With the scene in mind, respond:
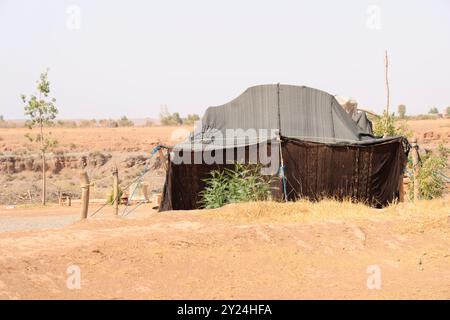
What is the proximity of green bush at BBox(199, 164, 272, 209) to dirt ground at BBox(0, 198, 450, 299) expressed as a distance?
1052 mm

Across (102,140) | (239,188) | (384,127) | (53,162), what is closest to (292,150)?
(239,188)

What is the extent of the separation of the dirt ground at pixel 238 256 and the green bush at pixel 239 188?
41.4 inches

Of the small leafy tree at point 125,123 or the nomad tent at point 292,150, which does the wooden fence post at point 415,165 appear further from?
the small leafy tree at point 125,123

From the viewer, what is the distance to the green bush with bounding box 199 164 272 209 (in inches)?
541

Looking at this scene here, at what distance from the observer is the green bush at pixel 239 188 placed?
13.7 m

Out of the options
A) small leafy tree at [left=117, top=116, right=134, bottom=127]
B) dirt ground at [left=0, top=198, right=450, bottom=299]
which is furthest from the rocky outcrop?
small leafy tree at [left=117, top=116, right=134, bottom=127]

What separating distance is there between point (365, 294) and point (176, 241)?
3.07 metres

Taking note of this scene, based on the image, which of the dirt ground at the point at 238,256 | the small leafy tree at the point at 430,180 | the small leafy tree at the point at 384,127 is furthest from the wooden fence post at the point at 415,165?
the small leafy tree at the point at 384,127

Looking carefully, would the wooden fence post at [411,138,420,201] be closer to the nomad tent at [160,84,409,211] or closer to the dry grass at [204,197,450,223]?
the nomad tent at [160,84,409,211]

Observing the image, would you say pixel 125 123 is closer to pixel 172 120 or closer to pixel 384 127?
pixel 172 120

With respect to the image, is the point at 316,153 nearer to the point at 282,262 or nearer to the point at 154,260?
the point at 282,262

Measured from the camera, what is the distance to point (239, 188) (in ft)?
45.2

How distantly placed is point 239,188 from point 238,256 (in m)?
3.95
